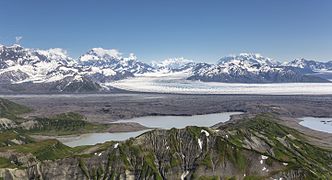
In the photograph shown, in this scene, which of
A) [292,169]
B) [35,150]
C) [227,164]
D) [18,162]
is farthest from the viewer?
[35,150]

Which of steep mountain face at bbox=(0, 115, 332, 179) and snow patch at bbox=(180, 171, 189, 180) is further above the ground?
steep mountain face at bbox=(0, 115, 332, 179)

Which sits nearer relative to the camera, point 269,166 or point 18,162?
point 269,166

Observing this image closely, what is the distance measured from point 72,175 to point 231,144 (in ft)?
180

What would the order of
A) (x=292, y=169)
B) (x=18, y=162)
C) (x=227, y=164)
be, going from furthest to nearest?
1. (x=18, y=162)
2. (x=227, y=164)
3. (x=292, y=169)

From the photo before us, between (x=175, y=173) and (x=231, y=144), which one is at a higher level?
(x=231, y=144)

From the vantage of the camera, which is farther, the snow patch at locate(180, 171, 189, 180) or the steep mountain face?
the snow patch at locate(180, 171, 189, 180)

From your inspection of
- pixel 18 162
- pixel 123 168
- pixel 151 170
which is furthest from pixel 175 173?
pixel 18 162

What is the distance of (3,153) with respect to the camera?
148m

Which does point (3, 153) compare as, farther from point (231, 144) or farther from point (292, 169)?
point (292, 169)

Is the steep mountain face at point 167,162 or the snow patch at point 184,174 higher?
the steep mountain face at point 167,162

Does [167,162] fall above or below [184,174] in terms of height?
above

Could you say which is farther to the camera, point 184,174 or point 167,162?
point 167,162

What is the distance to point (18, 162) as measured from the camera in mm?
145250

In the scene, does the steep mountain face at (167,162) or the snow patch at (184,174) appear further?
the snow patch at (184,174)
